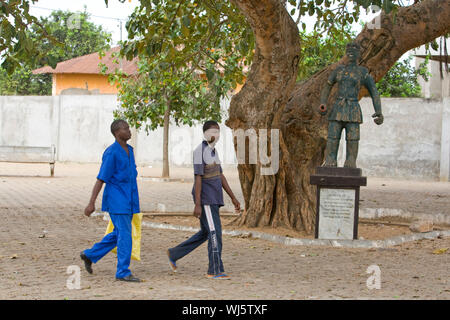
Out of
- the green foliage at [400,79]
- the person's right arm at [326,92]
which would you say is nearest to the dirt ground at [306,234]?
the person's right arm at [326,92]

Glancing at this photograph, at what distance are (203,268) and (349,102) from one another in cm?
347

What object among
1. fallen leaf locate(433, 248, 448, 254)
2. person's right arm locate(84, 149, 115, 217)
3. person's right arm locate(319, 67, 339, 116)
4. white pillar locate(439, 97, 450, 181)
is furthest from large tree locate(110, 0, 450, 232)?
white pillar locate(439, 97, 450, 181)

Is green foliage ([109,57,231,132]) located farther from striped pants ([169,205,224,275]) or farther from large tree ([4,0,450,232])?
striped pants ([169,205,224,275])

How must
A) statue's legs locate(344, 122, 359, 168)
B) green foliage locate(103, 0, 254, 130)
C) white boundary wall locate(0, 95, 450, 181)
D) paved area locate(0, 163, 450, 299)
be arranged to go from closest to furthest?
paved area locate(0, 163, 450, 299) < statue's legs locate(344, 122, 359, 168) < green foliage locate(103, 0, 254, 130) < white boundary wall locate(0, 95, 450, 181)

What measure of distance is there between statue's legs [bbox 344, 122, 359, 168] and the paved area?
53.6 inches

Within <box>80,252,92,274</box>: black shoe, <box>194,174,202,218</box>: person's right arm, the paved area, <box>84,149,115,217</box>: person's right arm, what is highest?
<box>84,149,115,217</box>: person's right arm

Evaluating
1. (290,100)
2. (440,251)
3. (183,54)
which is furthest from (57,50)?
(440,251)

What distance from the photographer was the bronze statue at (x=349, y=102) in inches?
364

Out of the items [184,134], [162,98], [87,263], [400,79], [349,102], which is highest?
[400,79]

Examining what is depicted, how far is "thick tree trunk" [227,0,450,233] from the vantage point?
10.1m

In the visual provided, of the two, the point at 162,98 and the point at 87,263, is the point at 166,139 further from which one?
the point at 87,263

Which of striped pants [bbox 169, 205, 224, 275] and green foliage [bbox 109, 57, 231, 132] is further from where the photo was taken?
green foliage [bbox 109, 57, 231, 132]

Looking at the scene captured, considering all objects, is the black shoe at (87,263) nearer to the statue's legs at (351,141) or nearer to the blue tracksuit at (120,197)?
the blue tracksuit at (120,197)

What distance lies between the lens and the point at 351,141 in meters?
9.46
